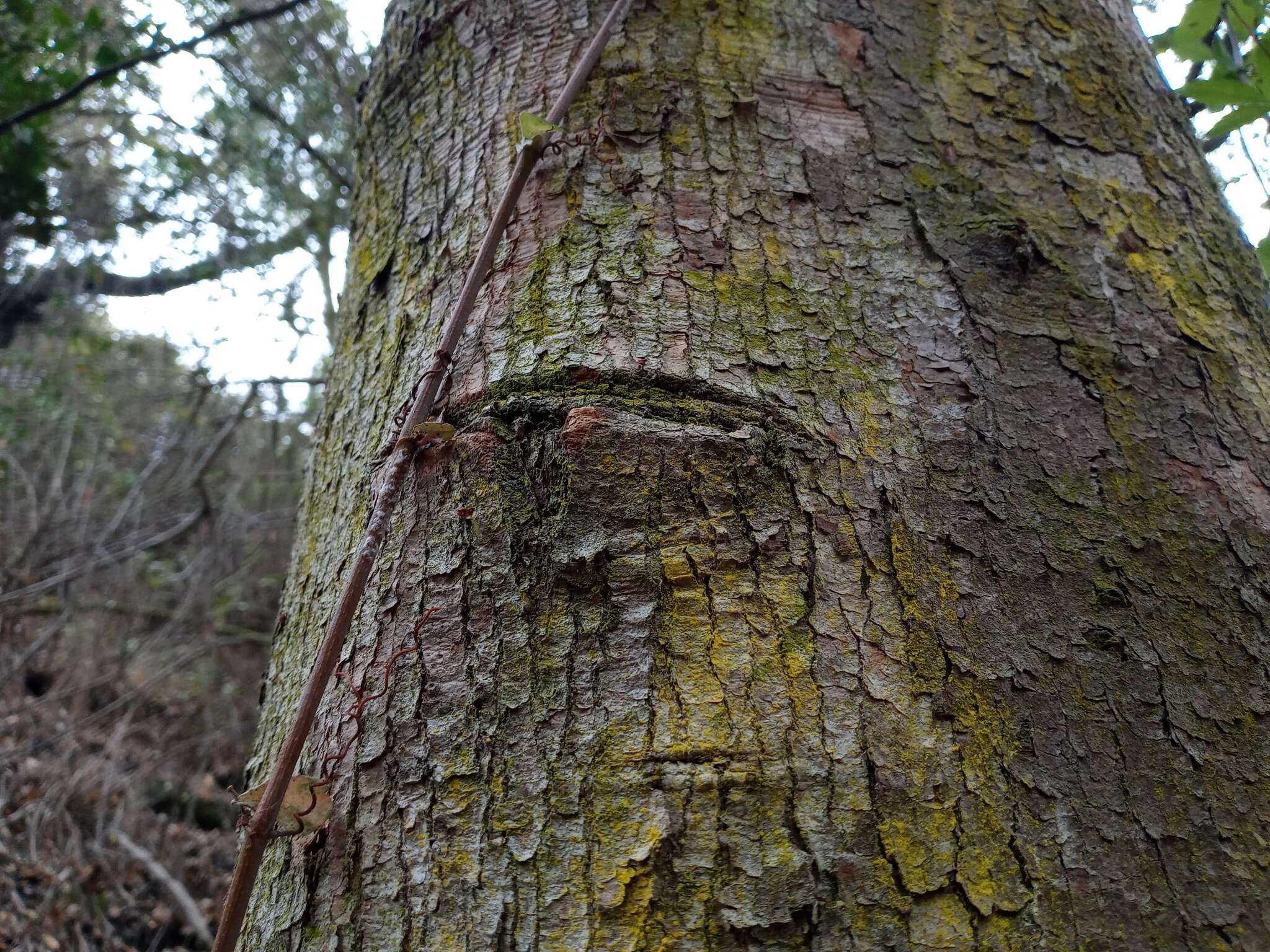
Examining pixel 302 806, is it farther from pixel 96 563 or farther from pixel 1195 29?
pixel 96 563

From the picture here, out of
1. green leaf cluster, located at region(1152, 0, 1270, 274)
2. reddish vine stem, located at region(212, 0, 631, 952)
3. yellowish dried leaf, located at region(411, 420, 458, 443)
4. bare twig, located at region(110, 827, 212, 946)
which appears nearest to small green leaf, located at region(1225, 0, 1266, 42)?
green leaf cluster, located at region(1152, 0, 1270, 274)

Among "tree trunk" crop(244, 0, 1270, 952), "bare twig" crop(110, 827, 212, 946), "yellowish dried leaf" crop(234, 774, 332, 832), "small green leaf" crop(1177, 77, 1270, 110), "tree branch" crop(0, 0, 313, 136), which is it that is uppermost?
"tree branch" crop(0, 0, 313, 136)

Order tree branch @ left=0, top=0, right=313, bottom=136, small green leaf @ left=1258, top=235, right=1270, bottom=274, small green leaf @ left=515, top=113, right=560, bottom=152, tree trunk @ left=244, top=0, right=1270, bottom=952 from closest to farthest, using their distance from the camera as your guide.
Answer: tree trunk @ left=244, top=0, right=1270, bottom=952 → small green leaf @ left=515, top=113, right=560, bottom=152 → small green leaf @ left=1258, top=235, right=1270, bottom=274 → tree branch @ left=0, top=0, right=313, bottom=136

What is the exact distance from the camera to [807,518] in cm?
85

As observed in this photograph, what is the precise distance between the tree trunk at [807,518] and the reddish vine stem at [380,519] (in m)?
0.03

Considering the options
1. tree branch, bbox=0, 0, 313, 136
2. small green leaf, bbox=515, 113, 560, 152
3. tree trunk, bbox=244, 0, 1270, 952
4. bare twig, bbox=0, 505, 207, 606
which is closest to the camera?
tree trunk, bbox=244, 0, 1270, 952

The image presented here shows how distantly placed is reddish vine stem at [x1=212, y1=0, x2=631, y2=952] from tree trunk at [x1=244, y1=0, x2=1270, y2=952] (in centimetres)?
3

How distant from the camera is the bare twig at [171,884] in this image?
3367 mm

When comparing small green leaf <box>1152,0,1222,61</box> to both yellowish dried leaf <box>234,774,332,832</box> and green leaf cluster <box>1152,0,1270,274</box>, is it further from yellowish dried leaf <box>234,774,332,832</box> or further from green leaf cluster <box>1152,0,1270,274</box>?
yellowish dried leaf <box>234,774,332,832</box>

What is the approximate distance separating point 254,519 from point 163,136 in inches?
101

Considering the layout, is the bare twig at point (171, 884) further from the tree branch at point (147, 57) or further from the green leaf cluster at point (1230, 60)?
the green leaf cluster at point (1230, 60)

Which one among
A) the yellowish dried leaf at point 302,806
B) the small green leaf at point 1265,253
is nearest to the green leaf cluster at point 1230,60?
the small green leaf at point 1265,253

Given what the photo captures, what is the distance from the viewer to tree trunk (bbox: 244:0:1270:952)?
0.71 metres

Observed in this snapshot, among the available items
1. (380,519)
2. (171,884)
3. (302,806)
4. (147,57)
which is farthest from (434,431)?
(171,884)
